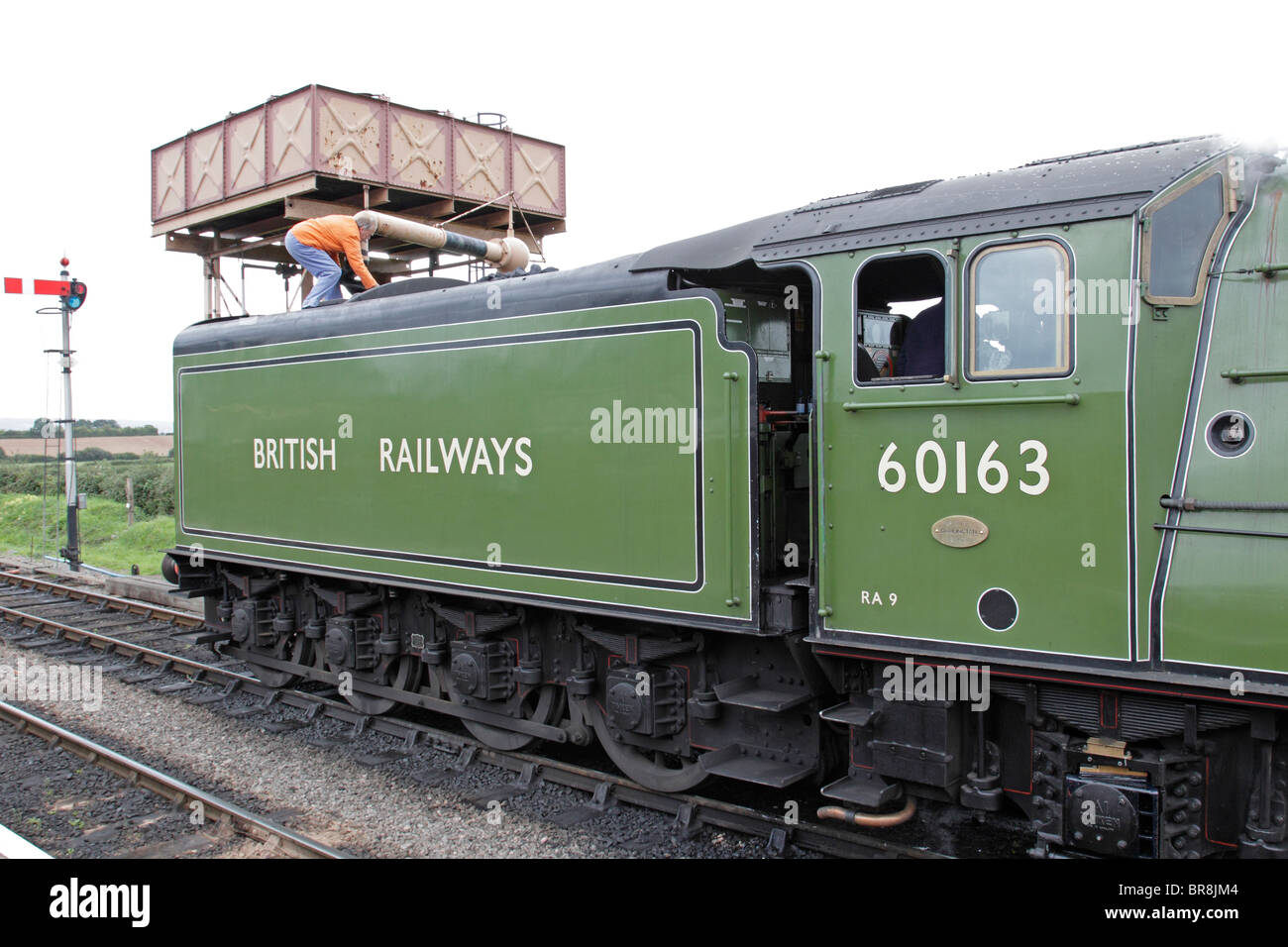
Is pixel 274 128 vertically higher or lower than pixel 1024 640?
higher

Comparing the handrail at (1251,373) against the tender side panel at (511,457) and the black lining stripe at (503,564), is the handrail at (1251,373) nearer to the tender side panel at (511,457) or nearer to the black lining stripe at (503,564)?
the tender side panel at (511,457)

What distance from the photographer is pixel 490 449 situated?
6.85m

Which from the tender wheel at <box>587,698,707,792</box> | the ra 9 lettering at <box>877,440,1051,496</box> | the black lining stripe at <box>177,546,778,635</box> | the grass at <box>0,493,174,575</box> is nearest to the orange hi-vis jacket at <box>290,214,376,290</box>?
the black lining stripe at <box>177,546,778,635</box>

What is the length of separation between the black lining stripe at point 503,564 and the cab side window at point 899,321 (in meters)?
0.97

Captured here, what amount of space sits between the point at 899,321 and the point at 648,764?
10.8 ft

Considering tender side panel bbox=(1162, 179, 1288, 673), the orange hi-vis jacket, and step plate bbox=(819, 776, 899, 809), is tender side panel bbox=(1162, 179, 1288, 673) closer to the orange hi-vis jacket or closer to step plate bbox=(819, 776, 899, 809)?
step plate bbox=(819, 776, 899, 809)

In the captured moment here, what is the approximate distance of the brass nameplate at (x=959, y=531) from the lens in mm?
4598

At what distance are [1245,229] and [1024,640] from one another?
200cm

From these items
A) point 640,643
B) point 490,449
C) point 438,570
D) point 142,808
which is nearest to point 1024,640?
point 640,643

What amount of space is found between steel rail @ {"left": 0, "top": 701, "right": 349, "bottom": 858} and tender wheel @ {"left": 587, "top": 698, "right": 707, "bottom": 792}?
188 centimetres

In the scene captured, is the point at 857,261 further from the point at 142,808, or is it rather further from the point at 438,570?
the point at 142,808

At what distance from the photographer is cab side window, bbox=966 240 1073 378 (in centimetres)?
437

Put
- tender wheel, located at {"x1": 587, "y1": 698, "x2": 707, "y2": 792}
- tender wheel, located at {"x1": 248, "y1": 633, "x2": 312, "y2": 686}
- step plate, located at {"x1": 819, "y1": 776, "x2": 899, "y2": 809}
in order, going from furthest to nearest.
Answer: tender wheel, located at {"x1": 248, "y1": 633, "x2": 312, "y2": 686} → tender wheel, located at {"x1": 587, "y1": 698, "x2": 707, "y2": 792} → step plate, located at {"x1": 819, "y1": 776, "x2": 899, "y2": 809}

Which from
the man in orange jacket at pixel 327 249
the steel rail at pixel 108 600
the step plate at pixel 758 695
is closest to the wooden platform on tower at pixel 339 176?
the man in orange jacket at pixel 327 249
